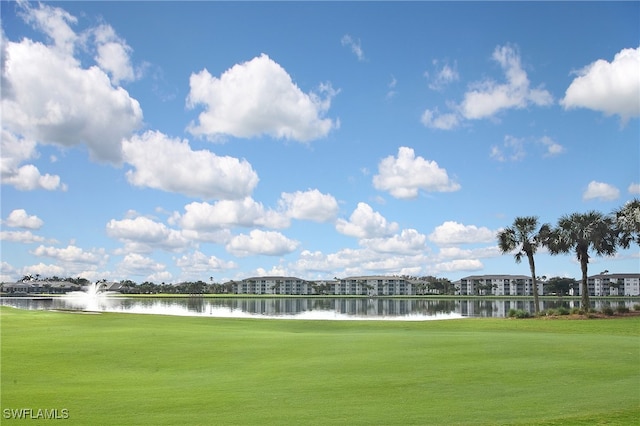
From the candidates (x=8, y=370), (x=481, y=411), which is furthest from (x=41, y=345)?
(x=481, y=411)

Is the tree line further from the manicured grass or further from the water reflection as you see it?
the manicured grass

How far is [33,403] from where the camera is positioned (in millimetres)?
14344

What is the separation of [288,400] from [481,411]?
16.3 feet

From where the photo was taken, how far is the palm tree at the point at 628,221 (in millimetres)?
55688

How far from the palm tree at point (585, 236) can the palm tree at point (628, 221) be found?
0.79m

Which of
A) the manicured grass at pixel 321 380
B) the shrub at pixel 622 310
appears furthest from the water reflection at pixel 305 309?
the manicured grass at pixel 321 380

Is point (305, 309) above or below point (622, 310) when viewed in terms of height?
below

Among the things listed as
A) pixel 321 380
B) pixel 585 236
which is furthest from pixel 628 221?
pixel 321 380

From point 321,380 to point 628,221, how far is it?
51169 mm

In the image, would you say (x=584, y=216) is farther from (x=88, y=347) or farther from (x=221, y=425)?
(x=221, y=425)

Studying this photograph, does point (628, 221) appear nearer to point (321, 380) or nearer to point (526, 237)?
point (526, 237)

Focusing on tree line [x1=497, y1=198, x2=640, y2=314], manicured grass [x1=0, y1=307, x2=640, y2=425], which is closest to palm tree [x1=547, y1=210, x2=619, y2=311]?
tree line [x1=497, y1=198, x2=640, y2=314]

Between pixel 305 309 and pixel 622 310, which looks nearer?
pixel 622 310

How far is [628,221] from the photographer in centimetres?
5653
